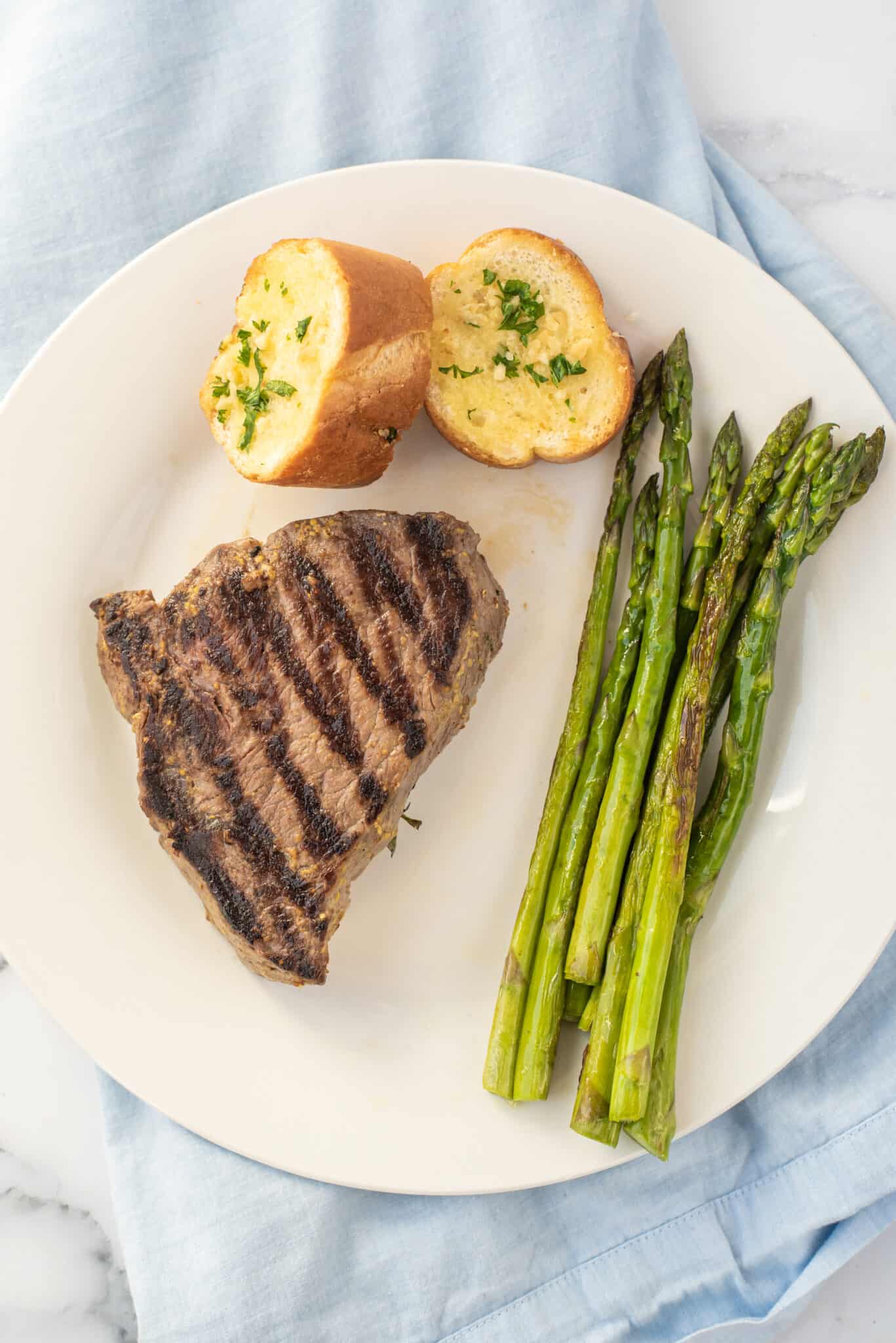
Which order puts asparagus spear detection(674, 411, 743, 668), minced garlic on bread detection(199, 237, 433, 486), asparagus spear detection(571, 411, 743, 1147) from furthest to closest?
asparagus spear detection(674, 411, 743, 668) → asparagus spear detection(571, 411, 743, 1147) → minced garlic on bread detection(199, 237, 433, 486)

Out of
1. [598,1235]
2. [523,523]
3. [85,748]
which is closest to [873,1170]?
[598,1235]

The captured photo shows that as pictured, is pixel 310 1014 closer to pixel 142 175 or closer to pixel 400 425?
pixel 400 425

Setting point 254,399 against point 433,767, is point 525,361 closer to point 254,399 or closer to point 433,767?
point 254,399

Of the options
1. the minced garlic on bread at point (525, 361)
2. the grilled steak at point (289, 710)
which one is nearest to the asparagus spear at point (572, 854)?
the minced garlic on bread at point (525, 361)

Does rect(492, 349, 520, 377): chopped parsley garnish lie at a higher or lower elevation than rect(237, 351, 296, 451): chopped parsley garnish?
lower

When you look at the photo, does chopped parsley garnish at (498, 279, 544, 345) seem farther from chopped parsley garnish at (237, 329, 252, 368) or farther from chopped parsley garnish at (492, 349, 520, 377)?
chopped parsley garnish at (237, 329, 252, 368)

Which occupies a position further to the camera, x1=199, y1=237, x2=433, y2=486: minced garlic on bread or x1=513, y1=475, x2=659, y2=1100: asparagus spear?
x1=513, y1=475, x2=659, y2=1100: asparagus spear

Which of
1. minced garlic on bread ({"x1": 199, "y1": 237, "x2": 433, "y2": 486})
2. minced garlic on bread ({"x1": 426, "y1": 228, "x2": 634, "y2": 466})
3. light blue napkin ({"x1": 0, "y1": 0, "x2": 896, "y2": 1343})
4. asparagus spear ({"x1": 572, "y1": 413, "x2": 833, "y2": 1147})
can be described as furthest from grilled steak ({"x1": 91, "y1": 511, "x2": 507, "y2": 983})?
light blue napkin ({"x1": 0, "y1": 0, "x2": 896, "y2": 1343})
